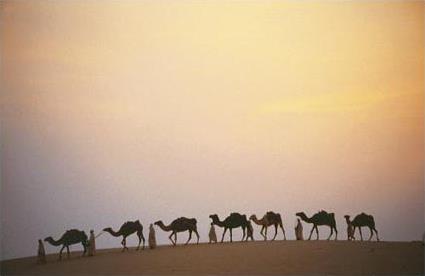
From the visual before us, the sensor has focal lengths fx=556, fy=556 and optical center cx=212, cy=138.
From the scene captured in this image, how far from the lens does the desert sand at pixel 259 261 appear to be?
1115cm

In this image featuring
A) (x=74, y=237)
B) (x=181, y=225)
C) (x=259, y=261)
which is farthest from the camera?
(x=181, y=225)

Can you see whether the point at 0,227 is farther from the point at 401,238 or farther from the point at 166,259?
the point at 401,238

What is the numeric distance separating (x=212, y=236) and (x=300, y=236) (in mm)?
2746

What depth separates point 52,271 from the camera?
12.5 m

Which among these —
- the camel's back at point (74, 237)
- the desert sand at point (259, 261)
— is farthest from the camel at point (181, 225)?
the camel's back at point (74, 237)

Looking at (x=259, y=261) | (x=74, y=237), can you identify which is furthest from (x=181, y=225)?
(x=259, y=261)

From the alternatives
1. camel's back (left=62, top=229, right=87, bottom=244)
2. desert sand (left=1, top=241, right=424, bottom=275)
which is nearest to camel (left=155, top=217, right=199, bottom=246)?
desert sand (left=1, top=241, right=424, bottom=275)

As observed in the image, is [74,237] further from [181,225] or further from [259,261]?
[259,261]

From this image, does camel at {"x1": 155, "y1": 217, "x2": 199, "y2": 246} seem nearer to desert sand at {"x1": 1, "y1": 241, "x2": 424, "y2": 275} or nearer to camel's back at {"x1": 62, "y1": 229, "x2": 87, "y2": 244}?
desert sand at {"x1": 1, "y1": 241, "x2": 424, "y2": 275}

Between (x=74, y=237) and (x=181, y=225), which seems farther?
(x=181, y=225)

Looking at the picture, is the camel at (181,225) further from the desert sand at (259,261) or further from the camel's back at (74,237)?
the camel's back at (74,237)

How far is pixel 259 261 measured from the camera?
39.2 feet

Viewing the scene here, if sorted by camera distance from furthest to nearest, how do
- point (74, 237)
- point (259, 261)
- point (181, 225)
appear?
point (181, 225) < point (74, 237) < point (259, 261)

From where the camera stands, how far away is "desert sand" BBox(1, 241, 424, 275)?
439 inches
